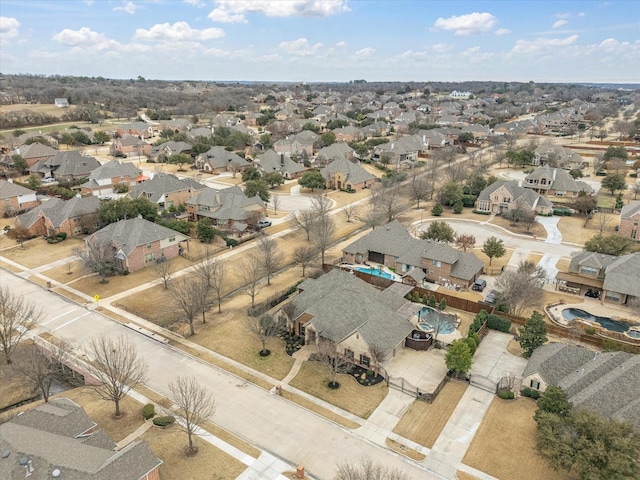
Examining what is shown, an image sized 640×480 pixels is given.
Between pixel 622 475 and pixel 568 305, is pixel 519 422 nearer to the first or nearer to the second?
pixel 622 475

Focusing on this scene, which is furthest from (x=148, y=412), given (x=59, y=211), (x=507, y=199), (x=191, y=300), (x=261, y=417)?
(x=507, y=199)

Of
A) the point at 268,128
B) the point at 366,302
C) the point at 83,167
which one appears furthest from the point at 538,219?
the point at 268,128

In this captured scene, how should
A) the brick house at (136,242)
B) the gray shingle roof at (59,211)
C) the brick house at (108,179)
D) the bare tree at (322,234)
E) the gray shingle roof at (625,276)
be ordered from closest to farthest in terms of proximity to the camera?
the gray shingle roof at (625,276) → the brick house at (136,242) → the bare tree at (322,234) → the gray shingle roof at (59,211) → the brick house at (108,179)

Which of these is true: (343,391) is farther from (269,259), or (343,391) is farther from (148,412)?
(269,259)

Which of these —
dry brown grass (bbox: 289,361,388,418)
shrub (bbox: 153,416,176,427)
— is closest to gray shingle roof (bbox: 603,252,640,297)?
dry brown grass (bbox: 289,361,388,418)

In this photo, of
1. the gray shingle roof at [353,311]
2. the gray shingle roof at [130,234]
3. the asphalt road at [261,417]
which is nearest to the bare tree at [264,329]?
the gray shingle roof at [353,311]

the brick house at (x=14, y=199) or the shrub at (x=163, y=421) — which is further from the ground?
the brick house at (x=14, y=199)

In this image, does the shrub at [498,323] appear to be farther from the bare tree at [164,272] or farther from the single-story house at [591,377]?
the bare tree at [164,272]
